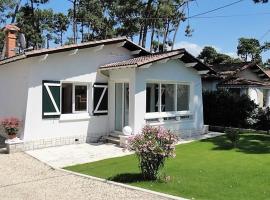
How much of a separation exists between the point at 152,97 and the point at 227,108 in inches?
262

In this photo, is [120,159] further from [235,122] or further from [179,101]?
[235,122]

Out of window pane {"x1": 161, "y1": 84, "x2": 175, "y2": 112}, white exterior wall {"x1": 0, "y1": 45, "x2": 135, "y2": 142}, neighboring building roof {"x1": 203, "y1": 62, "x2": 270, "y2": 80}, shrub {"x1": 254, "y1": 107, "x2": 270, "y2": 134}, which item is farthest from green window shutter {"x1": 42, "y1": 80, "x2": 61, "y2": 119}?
shrub {"x1": 254, "y1": 107, "x2": 270, "y2": 134}

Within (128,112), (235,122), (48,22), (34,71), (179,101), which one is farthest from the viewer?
(48,22)

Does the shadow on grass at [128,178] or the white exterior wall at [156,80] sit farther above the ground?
the white exterior wall at [156,80]

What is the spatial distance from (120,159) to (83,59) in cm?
540

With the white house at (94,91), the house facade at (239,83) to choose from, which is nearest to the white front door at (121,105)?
the white house at (94,91)

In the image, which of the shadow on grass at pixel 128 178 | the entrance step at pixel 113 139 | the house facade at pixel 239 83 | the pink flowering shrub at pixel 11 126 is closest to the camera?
the shadow on grass at pixel 128 178

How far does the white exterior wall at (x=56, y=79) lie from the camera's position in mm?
14391

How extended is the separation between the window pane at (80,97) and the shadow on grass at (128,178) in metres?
6.53

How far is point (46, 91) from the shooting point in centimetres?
1470

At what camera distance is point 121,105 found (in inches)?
666

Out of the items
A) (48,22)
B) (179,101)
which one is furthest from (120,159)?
(48,22)

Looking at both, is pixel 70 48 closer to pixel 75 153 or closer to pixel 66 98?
pixel 66 98

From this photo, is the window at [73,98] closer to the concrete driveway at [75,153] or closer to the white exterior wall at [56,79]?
the white exterior wall at [56,79]
